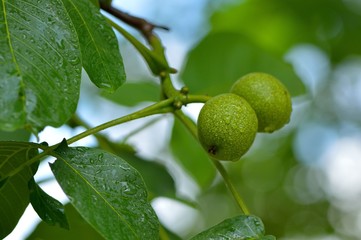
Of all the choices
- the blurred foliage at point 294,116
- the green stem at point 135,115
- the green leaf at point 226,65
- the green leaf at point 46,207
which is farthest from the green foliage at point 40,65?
the blurred foliage at point 294,116

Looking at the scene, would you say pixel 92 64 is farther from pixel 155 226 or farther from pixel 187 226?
pixel 187 226

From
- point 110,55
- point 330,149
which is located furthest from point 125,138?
point 330,149

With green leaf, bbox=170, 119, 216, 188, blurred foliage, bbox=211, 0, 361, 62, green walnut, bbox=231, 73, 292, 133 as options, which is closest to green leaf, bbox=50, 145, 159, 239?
green walnut, bbox=231, 73, 292, 133

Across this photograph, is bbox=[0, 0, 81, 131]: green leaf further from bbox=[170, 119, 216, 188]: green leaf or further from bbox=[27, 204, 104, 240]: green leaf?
bbox=[170, 119, 216, 188]: green leaf

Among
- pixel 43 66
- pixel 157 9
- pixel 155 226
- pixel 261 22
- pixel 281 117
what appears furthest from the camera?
pixel 157 9

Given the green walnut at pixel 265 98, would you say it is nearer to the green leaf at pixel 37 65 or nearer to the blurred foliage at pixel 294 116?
the green leaf at pixel 37 65

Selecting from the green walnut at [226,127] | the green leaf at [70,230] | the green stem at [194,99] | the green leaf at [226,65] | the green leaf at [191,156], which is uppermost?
the green leaf at [226,65]

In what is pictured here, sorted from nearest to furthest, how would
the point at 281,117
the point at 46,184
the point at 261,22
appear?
the point at 281,117, the point at 46,184, the point at 261,22
